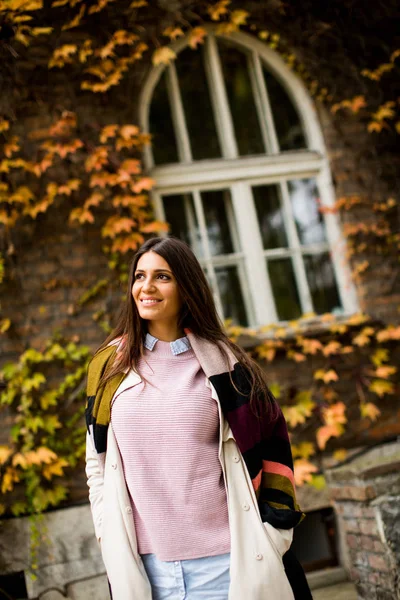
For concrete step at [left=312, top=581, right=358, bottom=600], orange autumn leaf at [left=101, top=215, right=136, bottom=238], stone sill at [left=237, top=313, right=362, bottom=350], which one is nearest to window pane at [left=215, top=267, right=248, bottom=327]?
stone sill at [left=237, top=313, right=362, bottom=350]

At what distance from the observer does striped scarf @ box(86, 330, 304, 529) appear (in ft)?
6.63

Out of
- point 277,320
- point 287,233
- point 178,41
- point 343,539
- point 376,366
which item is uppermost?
point 178,41

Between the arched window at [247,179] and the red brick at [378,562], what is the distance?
1.94 meters

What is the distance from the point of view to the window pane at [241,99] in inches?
196

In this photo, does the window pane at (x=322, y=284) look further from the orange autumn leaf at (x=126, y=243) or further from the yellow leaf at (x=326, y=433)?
the orange autumn leaf at (x=126, y=243)

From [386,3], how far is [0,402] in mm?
4546

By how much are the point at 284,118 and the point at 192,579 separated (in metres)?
4.12

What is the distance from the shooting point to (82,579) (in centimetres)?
371

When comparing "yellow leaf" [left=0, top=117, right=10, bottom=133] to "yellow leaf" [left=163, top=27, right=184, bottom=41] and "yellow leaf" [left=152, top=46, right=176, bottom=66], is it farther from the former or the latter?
"yellow leaf" [left=163, top=27, right=184, bottom=41]

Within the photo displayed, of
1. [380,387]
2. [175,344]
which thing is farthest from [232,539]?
[380,387]

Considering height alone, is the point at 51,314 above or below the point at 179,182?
below

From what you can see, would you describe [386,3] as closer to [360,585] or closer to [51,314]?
[51,314]

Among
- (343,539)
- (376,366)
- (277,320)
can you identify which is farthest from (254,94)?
(343,539)

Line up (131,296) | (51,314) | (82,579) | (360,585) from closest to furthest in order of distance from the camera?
(131,296) < (360,585) < (82,579) < (51,314)
